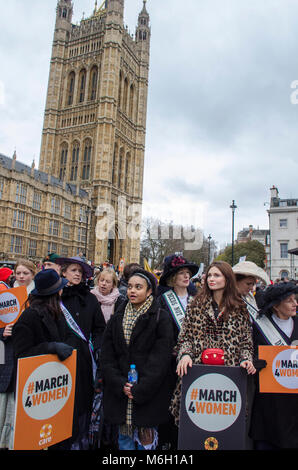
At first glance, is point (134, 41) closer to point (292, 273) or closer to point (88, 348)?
point (292, 273)

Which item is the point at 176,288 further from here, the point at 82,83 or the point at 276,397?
the point at 82,83

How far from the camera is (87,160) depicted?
159ft

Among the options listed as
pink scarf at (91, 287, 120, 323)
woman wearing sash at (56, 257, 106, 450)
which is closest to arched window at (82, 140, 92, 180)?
pink scarf at (91, 287, 120, 323)

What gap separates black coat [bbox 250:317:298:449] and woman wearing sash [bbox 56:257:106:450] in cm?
165

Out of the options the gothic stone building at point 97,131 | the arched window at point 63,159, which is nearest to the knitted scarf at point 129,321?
the gothic stone building at point 97,131

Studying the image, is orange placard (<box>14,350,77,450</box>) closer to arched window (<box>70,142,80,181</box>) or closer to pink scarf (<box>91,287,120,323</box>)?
pink scarf (<box>91,287,120,323</box>)

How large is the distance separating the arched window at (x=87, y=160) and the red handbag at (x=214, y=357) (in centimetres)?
4694

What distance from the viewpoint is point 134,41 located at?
187 ft

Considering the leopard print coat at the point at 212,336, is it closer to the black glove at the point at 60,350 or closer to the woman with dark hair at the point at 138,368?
the woman with dark hair at the point at 138,368

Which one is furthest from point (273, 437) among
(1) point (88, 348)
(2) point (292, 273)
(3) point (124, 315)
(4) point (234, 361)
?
(2) point (292, 273)

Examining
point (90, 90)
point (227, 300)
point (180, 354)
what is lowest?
point (180, 354)

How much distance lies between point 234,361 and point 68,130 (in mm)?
51761

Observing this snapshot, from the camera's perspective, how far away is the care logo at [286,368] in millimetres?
3031

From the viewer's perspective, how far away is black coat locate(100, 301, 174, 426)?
2906 millimetres
